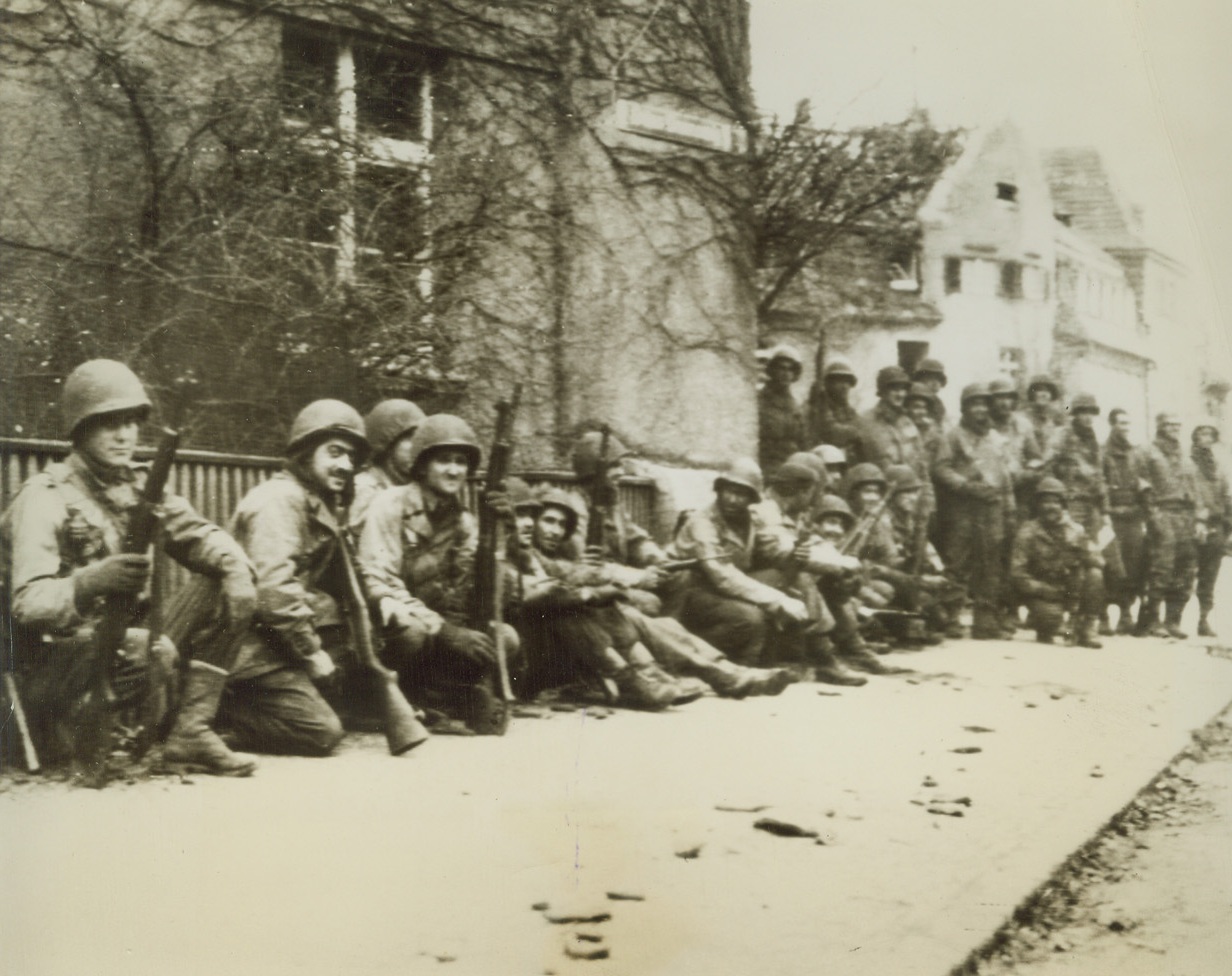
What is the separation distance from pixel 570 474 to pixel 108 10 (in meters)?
1.81

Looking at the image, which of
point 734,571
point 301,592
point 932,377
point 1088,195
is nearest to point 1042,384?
point 932,377

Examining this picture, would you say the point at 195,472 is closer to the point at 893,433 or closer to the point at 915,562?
the point at 893,433

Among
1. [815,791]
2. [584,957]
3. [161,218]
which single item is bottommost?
[584,957]

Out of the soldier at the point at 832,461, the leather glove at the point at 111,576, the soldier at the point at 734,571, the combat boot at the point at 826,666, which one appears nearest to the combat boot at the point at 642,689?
the soldier at the point at 734,571

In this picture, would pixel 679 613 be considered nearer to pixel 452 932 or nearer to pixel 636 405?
pixel 636 405

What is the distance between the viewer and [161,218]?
340 centimetres

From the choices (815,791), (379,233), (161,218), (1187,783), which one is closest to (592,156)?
(379,233)

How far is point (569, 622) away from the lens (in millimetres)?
3971

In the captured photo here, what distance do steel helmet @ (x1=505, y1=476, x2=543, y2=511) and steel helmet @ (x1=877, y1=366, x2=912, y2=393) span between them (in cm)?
127

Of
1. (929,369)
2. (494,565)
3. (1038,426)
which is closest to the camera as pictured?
(494,565)

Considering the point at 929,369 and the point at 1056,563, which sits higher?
the point at 929,369

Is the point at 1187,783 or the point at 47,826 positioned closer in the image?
the point at 47,826

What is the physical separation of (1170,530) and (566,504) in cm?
215

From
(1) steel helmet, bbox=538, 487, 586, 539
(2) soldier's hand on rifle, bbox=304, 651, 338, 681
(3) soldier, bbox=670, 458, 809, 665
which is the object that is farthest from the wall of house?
(2) soldier's hand on rifle, bbox=304, 651, 338, 681
